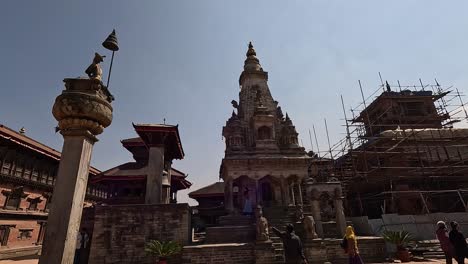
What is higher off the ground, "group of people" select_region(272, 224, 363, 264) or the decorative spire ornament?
the decorative spire ornament

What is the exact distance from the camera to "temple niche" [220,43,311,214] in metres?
19.9

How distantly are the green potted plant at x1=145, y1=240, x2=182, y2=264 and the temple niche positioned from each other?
7.30 metres

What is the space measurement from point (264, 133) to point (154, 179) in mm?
10233

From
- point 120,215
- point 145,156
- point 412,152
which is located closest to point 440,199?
point 412,152

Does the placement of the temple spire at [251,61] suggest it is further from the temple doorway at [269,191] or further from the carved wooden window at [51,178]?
the carved wooden window at [51,178]

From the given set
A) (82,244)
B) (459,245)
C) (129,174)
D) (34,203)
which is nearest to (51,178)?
(34,203)

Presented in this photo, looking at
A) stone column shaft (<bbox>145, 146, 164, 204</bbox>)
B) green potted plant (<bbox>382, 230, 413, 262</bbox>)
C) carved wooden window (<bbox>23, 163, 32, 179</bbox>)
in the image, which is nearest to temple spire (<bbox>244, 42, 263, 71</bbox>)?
stone column shaft (<bbox>145, 146, 164, 204</bbox>)

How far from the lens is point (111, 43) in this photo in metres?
5.53

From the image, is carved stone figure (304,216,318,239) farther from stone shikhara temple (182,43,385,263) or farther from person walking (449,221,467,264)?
person walking (449,221,467,264)

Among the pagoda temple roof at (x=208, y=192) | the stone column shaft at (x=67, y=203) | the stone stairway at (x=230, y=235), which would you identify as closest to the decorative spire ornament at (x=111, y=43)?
the stone column shaft at (x=67, y=203)

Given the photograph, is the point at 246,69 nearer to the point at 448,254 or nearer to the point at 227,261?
the point at 227,261

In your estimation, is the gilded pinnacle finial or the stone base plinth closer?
the stone base plinth

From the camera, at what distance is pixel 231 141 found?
2141 cm

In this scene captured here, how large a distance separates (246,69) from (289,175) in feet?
38.6
